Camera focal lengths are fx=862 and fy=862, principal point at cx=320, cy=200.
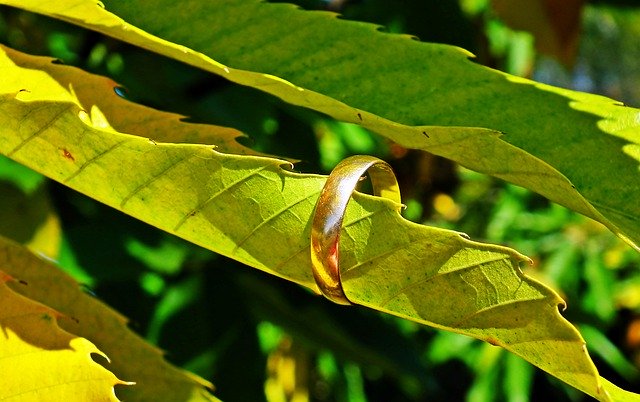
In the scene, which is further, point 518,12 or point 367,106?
point 518,12

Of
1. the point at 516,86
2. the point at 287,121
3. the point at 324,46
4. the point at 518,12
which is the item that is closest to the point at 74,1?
the point at 324,46

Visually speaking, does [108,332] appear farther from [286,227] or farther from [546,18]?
[546,18]

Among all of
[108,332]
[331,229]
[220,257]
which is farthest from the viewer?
[220,257]

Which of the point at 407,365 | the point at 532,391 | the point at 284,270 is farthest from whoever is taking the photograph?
the point at 532,391

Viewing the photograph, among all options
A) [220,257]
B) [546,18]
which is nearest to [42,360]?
[220,257]

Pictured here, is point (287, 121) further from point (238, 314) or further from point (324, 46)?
point (324, 46)

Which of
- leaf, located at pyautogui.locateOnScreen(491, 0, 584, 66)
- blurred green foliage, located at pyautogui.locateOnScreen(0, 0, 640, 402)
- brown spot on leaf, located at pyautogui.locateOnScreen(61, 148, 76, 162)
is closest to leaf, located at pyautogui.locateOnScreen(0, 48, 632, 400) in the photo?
A: brown spot on leaf, located at pyautogui.locateOnScreen(61, 148, 76, 162)
